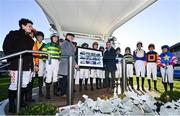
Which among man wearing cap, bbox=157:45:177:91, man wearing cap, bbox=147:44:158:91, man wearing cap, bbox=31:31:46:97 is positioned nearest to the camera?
man wearing cap, bbox=31:31:46:97

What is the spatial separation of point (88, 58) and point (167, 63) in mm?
2796

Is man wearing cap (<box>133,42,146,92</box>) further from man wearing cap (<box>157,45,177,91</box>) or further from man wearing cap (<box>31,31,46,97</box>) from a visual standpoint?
man wearing cap (<box>31,31,46,97</box>)

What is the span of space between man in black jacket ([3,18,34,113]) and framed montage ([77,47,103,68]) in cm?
148

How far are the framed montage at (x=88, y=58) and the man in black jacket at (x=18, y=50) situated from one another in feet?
4.85

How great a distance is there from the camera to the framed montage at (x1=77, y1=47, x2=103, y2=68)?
261 inches

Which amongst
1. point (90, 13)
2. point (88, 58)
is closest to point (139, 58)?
point (88, 58)

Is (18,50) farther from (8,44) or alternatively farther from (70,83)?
(70,83)

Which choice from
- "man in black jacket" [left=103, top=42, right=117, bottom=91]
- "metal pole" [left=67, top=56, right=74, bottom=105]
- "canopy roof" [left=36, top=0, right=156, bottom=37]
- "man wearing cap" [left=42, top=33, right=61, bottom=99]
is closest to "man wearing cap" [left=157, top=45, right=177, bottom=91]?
"man in black jacket" [left=103, top=42, right=117, bottom=91]

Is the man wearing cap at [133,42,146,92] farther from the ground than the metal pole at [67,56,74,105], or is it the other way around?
the man wearing cap at [133,42,146,92]

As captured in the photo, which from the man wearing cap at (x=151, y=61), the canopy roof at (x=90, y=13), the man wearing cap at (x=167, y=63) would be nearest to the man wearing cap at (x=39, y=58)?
the man wearing cap at (x=151, y=61)

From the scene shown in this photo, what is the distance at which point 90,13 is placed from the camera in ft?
55.8

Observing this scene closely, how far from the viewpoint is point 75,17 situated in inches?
669

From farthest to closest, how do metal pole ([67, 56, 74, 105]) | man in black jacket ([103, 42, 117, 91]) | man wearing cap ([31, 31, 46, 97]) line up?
man in black jacket ([103, 42, 117, 91])
man wearing cap ([31, 31, 46, 97])
metal pole ([67, 56, 74, 105])

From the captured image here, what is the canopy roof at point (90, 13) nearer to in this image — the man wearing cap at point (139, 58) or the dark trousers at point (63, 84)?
the man wearing cap at point (139, 58)
